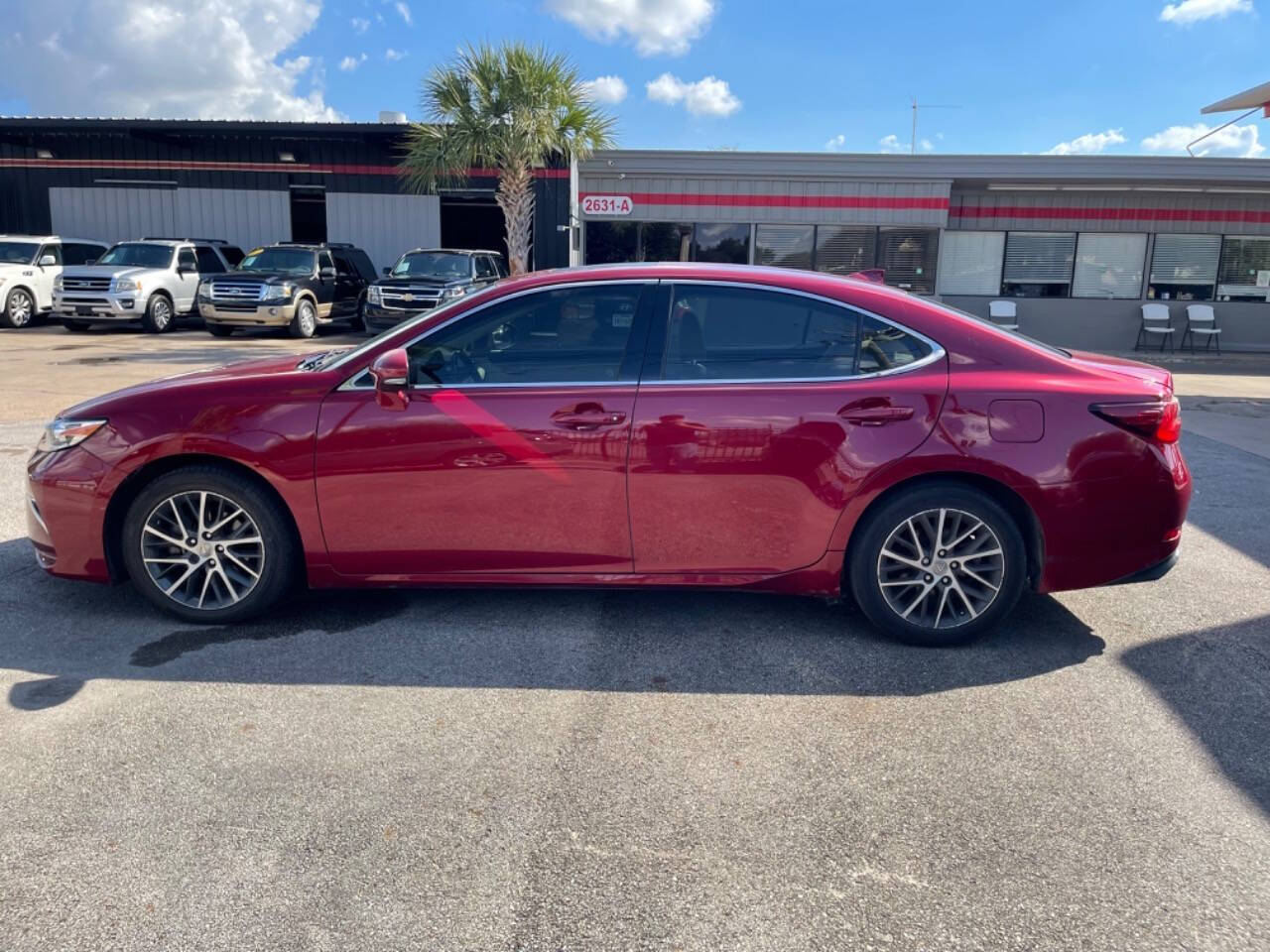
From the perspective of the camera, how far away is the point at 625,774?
11.0 feet

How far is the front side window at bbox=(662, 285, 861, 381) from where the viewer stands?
14.5 feet

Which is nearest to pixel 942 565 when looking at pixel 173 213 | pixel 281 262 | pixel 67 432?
pixel 67 432

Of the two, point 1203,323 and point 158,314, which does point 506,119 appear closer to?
Answer: point 158,314

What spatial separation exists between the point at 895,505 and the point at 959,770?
1.28m

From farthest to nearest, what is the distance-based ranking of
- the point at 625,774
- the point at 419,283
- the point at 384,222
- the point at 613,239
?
the point at 384,222
the point at 613,239
the point at 419,283
the point at 625,774

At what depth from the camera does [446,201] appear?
2470cm

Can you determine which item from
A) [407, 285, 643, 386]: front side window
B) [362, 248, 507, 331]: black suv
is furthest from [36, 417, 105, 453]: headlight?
[362, 248, 507, 331]: black suv

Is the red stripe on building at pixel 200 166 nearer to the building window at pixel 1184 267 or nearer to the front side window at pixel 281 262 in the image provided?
the front side window at pixel 281 262

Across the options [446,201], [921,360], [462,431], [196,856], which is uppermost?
[446,201]

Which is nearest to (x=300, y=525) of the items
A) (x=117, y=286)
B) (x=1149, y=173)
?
(x=117, y=286)

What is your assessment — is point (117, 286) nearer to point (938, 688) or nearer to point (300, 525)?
point (300, 525)

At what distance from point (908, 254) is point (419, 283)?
977cm

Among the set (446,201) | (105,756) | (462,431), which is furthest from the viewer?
(446,201)

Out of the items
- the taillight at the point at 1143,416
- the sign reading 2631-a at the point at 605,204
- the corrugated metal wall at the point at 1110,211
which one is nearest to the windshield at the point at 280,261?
the sign reading 2631-a at the point at 605,204
